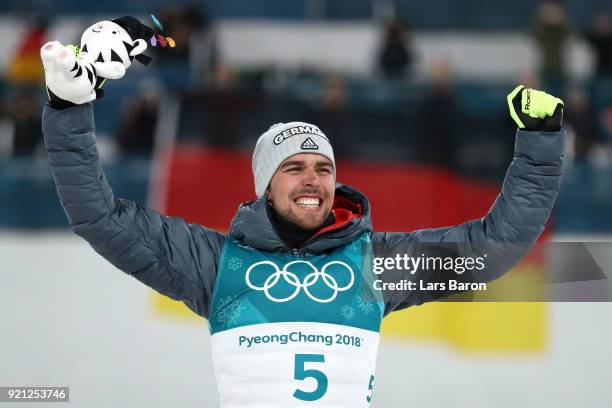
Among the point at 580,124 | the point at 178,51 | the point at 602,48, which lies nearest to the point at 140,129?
the point at 178,51

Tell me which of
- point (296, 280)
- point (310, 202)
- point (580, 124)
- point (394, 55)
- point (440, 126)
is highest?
point (394, 55)

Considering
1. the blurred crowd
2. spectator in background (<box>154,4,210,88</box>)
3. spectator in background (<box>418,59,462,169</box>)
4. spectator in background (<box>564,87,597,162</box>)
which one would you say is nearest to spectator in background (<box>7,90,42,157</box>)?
the blurred crowd

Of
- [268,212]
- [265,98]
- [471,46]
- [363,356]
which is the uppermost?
[471,46]

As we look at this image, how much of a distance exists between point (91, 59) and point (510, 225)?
119 centimetres

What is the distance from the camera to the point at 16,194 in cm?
795

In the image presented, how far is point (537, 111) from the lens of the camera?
2697mm

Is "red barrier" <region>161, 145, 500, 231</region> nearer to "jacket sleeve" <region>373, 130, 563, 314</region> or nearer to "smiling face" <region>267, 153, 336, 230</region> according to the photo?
"jacket sleeve" <region>373, 130, 563, 314</region>

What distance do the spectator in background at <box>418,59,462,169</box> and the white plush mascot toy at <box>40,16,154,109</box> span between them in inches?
211

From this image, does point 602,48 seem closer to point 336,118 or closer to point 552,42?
point 552,42

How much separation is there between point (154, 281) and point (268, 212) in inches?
14.5

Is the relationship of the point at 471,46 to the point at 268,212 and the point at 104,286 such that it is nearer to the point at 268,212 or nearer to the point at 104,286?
the point at 104,286

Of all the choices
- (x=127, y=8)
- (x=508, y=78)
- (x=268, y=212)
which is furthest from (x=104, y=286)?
(x=127, y=8)

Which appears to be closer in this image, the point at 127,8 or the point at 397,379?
the point at 397,379

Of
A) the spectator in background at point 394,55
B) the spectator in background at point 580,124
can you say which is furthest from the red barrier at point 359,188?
the spectator in background at point 394,55
